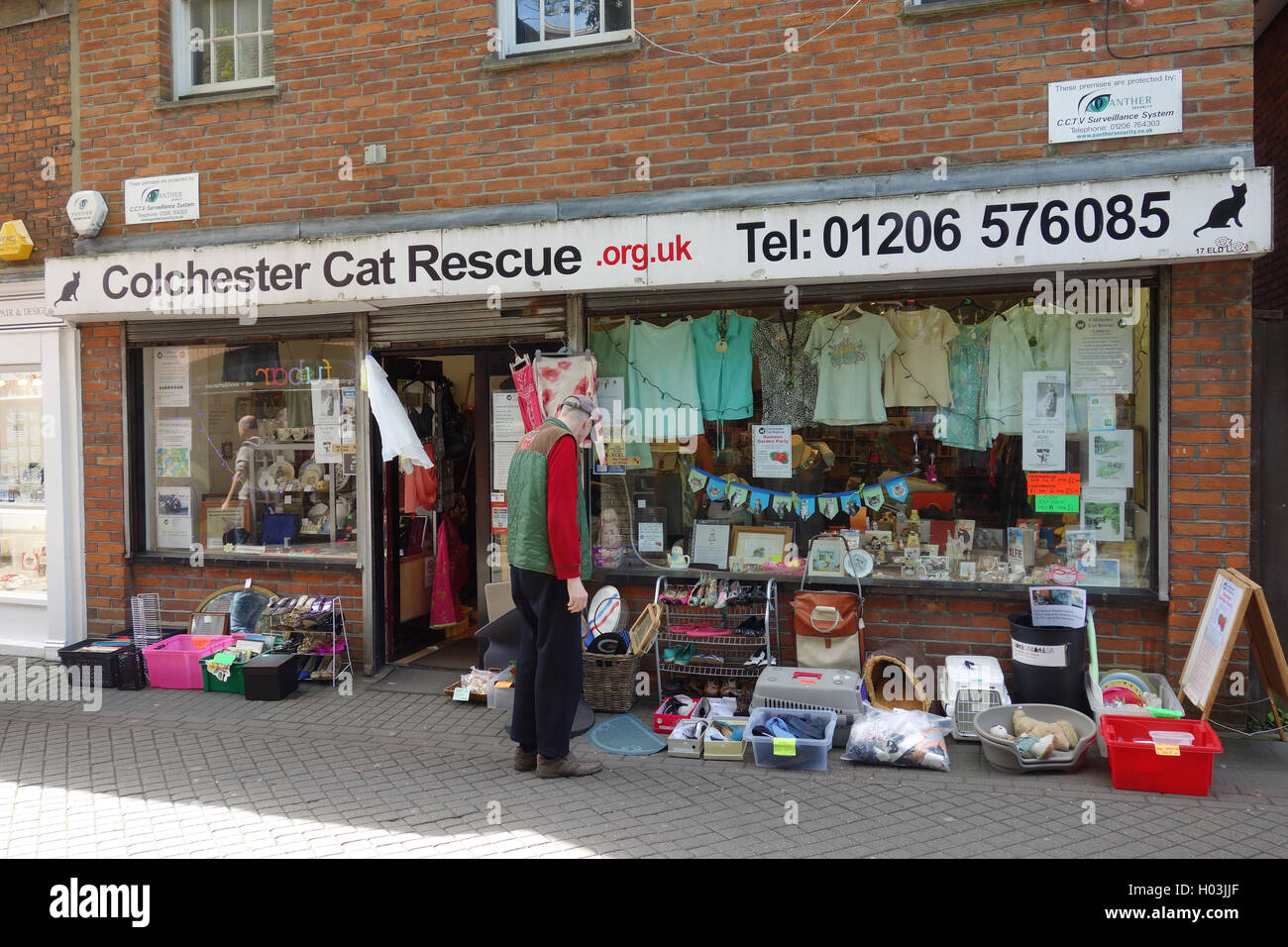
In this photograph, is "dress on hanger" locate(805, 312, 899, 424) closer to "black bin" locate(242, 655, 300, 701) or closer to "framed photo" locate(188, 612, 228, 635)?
"black bin" locate(242, 655, 300, 701)

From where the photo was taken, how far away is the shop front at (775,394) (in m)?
5.95

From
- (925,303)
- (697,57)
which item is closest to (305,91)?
(697,57)

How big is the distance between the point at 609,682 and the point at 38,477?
573 centimetres

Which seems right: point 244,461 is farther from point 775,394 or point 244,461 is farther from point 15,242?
point 775,394

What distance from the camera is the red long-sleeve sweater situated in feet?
17.4

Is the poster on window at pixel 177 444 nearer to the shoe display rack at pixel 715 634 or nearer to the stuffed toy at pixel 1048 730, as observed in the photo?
the shoe display rack at pixel 715 634

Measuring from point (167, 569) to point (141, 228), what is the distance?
9.26ft

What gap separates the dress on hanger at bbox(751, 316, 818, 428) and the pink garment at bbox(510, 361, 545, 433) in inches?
63.9

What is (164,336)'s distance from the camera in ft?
26.8

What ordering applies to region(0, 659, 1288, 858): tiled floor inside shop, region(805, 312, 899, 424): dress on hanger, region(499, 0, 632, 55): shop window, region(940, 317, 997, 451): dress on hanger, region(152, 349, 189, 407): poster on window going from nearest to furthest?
region(0, 659, 1288, 858): tiled floor inside shop, region(940, 317, 997, 451): dress on hanger, region(805, 312, 899, 424): dress on hanger, region(499, 0, 632, 55): shop window, region(152, 349, 189, 407): poster on window

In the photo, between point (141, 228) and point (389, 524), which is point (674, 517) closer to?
point (389, 524)

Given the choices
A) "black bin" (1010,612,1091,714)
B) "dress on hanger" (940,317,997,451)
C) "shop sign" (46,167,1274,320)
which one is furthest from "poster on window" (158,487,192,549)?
"black bin" (1010,612,1091,714)

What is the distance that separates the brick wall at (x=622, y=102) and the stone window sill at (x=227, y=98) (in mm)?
36

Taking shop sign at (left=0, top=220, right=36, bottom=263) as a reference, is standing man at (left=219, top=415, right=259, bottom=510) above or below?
below
